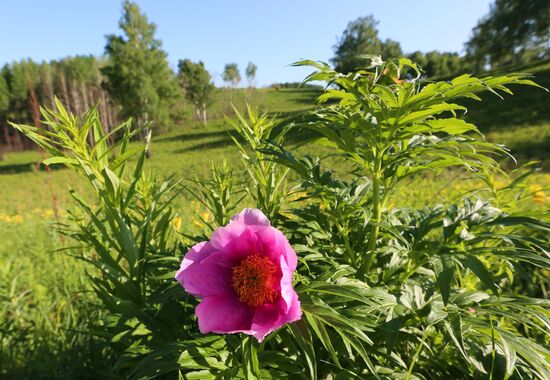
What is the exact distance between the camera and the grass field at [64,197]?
173cm

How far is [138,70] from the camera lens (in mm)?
22125

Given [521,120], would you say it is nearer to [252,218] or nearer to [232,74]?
[252,218]

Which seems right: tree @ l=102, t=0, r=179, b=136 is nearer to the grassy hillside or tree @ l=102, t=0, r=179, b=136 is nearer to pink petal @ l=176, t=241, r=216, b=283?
the grassy hillside

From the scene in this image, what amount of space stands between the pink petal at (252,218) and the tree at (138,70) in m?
22.2

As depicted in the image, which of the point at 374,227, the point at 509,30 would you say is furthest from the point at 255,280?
the point at 509,30

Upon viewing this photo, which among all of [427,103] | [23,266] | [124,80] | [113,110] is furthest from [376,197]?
[113,110]

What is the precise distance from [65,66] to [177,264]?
52.6 meters

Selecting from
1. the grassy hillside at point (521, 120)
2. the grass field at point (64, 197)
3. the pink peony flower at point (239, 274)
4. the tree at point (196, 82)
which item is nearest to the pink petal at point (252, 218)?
the pink peony flower at point (239, 274)

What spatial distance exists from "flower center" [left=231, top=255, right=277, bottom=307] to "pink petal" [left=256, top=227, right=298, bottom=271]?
2 cm

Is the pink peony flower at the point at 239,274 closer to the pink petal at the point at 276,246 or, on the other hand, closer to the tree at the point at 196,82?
the pink petal at the point at 276,246

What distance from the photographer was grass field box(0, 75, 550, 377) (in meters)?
1.73

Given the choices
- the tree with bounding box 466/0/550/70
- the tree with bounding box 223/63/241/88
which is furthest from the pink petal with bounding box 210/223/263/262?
the tree with bounding box 223/63/241/88

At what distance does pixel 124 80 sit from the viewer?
2212cm

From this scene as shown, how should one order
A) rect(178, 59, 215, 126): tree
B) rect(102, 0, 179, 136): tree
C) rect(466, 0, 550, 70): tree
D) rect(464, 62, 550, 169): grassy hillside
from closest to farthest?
1. rect(464, 62, 550, 169): grassy hillside
2. rect(466, 0, 550, 70): tree
3. rect(102, 0, 179, 136): tree
4. rect(178, 59, 215, 126): tree
